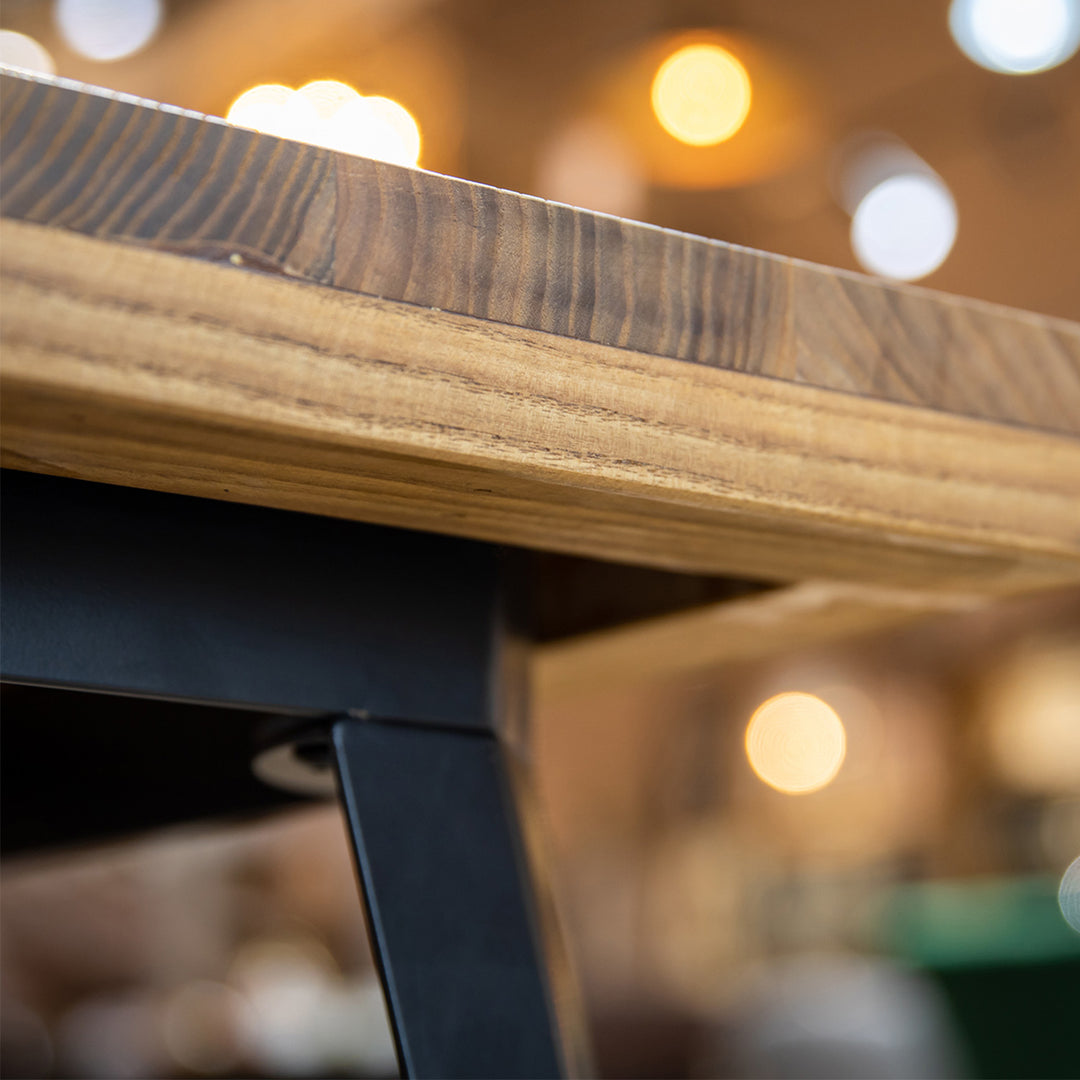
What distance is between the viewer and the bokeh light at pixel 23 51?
244 centimetres

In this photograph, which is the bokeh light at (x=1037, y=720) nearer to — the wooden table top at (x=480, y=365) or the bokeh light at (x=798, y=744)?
the bokeh light at (x=798, y=744)

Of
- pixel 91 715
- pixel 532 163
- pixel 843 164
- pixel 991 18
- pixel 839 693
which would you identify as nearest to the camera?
pixel 91 715

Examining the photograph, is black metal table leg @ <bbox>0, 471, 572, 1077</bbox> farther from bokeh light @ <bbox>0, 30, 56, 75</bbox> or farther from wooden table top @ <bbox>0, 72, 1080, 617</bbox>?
bokeh light @ <bbox>0, 30, 56, 75</bbox>

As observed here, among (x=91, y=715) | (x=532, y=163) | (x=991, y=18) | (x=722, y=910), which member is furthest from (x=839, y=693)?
(x=91, y=715)

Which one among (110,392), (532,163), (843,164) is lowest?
(110,392)

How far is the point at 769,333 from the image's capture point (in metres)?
0.19

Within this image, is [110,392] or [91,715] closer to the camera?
[110,392]

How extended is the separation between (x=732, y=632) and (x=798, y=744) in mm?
5035

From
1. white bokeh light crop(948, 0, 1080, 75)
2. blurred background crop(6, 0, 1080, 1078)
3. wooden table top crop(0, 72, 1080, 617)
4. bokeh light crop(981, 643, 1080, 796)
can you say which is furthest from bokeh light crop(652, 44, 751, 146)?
bokeh light crop(981, 643, 1080, 796)

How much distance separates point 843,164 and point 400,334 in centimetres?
269

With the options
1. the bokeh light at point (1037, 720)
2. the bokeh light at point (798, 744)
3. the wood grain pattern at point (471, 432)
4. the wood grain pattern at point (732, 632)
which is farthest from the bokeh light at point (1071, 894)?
the wood grain pattern at point (471, 432)

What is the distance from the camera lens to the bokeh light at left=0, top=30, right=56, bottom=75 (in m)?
2.44

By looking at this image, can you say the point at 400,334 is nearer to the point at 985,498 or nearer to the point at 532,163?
the point at 985,498

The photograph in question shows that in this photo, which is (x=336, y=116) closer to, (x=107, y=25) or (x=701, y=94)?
(x=701, y=94)
